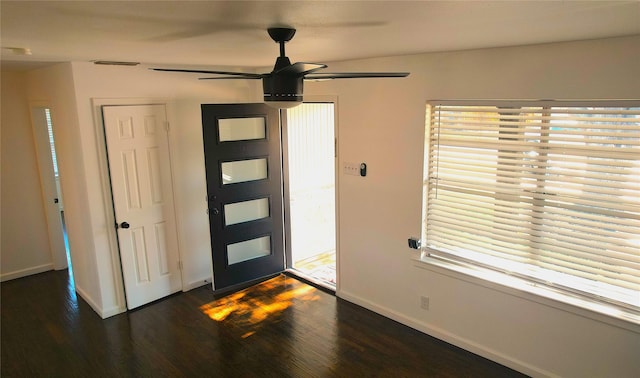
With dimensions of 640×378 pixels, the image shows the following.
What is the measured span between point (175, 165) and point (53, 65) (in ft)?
4.43

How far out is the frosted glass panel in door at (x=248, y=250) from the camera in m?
4.41

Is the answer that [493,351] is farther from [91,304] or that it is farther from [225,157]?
[91,304]

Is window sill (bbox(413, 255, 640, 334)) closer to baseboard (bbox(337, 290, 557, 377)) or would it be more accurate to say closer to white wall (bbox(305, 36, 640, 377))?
white wall (bbox(305, 36, 640, 377))

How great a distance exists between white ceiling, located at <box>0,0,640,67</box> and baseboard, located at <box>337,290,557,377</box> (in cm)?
224

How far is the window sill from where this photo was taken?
8.32ft

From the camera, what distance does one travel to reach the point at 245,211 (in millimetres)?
4488

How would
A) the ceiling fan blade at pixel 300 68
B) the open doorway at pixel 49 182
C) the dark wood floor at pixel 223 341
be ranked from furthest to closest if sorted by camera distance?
the open doorway at pixel 49 182, the dark wood floor at pixel 223 341, the ceiling fan blade at pixel 300 68

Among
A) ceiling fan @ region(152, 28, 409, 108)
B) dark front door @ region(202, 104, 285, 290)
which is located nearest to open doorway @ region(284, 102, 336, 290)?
dark front door @ region(202, 104, 285, 290)

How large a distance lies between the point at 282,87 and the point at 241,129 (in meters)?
2.50

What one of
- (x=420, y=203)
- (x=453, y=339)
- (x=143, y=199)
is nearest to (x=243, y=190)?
(x=143, y=199)

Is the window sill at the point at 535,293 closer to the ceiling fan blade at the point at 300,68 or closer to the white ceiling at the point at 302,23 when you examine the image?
the white ceiling at the point at 302,23

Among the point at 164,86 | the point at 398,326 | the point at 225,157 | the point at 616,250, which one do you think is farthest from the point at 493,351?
the point at 164,86

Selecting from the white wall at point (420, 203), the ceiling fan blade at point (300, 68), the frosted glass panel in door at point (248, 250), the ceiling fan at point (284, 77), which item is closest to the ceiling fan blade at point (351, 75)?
the ceiling fan at point (284, 77)

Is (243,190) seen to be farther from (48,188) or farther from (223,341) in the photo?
(48,188)
